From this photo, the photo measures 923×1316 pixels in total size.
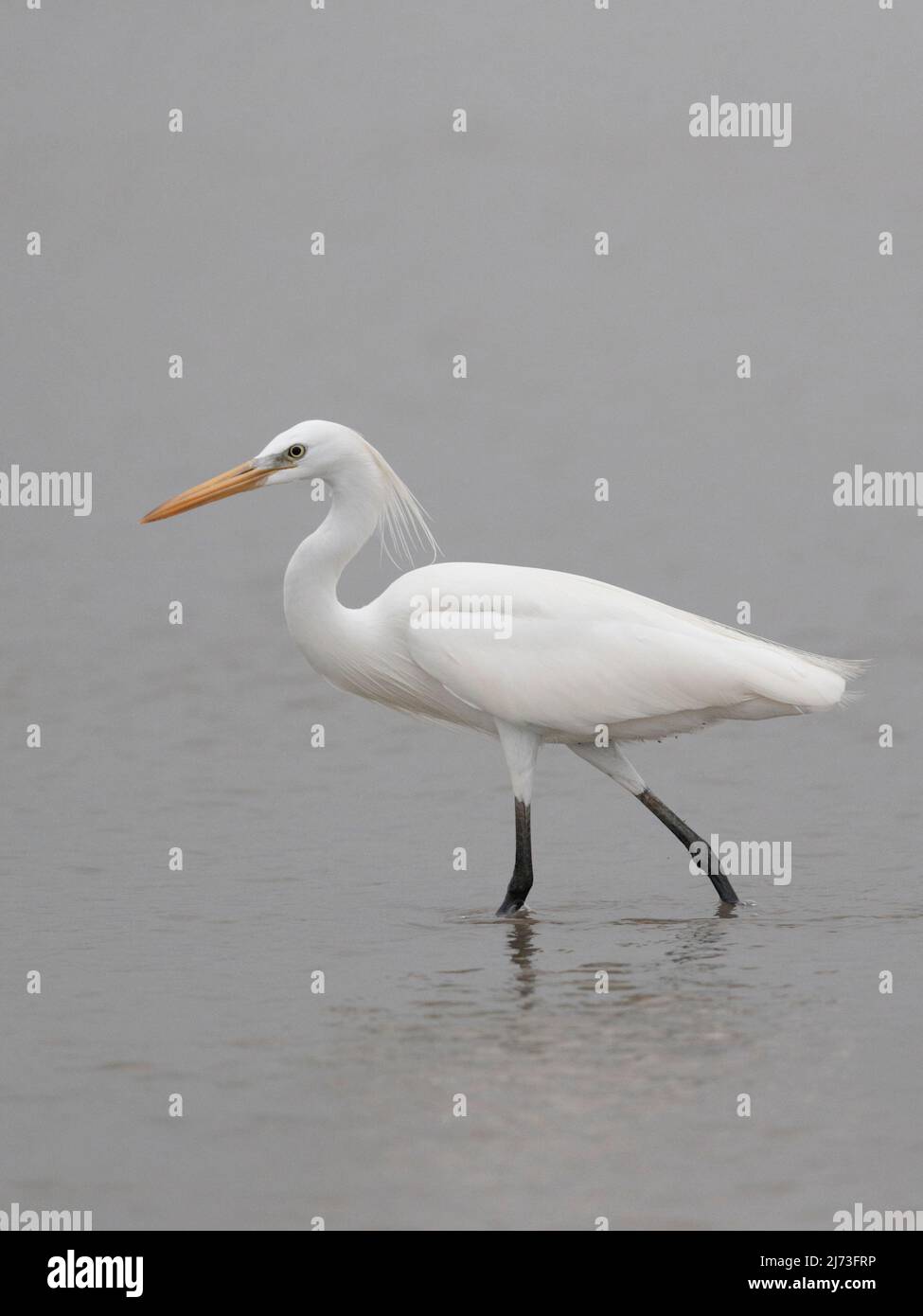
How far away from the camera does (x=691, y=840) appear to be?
1033cm

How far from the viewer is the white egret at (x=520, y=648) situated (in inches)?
394

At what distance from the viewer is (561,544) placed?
24.1 metres

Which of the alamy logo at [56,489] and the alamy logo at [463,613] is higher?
the alamy logo at [56,489]

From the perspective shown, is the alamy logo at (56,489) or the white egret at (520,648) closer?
the white egret at (520,648)

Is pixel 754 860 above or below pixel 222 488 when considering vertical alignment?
below

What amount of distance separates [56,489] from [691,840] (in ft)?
65.9

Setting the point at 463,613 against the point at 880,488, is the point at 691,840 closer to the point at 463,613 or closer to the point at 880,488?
the point at 463,613

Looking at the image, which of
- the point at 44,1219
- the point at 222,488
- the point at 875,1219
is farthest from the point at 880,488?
the point at 44,1219

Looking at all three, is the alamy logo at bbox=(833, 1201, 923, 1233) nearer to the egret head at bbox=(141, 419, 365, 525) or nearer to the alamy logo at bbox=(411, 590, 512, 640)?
the alamy logo at bbox=(411, 590, 512, 640)

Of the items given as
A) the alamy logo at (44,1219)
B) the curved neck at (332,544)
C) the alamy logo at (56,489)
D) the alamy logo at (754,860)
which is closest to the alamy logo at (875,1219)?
the alamy logo at (44,1219)

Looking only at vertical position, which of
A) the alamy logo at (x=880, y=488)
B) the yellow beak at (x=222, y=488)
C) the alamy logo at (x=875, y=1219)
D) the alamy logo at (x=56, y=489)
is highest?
the alamy logo at (x=56, y=489)

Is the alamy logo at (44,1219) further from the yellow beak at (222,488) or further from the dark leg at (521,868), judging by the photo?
the yellow beak at (222,488)

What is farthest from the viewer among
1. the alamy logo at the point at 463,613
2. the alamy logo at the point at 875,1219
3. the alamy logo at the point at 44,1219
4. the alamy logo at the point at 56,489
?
the alamy logo at the point at 56,489

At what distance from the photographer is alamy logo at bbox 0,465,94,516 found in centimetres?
2753
